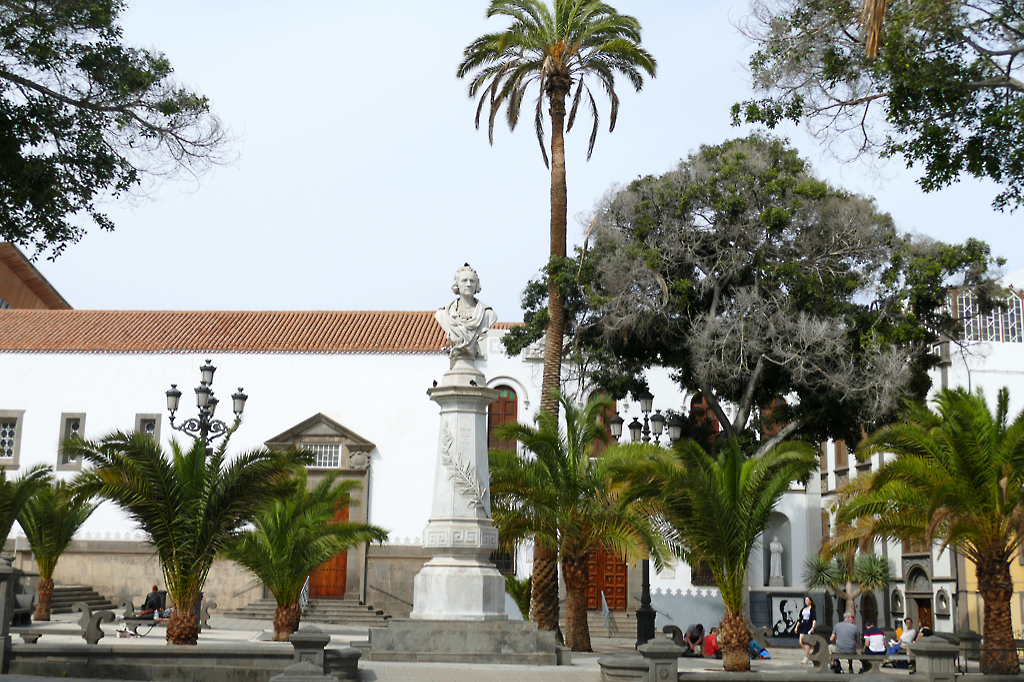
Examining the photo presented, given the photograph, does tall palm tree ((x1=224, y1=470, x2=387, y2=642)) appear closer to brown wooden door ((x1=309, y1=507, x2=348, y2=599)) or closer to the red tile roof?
brown wooden door ((x1=309, y1=507, x2=348, y2=599))

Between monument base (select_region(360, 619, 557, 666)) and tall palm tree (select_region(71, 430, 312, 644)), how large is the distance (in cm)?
268

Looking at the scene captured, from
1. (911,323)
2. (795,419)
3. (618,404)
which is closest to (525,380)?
(618,404)

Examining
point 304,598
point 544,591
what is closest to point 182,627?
point 544,591

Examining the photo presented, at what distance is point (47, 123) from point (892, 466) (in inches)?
463

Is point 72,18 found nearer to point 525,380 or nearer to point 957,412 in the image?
point 957,412

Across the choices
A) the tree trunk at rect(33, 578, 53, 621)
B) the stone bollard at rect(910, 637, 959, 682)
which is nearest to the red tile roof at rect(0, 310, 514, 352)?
the tree trunk at rect(33, 578, 53, 621)

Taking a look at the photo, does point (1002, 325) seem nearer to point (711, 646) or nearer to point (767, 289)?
point (767, 289)

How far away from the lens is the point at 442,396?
1448 cm

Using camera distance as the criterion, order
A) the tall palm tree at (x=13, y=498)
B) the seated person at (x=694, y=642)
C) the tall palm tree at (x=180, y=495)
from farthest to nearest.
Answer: the seated person at (x=694, y=642) → the tall palm tree at (x=13, y=498) → the tall palm tree at (x=180, y=495)

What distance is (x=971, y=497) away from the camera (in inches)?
565

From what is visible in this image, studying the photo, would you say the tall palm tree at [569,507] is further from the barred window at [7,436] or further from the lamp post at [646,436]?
the barred window at [7,436]

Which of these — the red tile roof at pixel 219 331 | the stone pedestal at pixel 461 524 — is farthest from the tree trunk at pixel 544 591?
the red tile roof at pixel 219 331

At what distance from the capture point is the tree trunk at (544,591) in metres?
18.9

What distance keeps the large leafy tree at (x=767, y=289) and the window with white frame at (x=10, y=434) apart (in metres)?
17.7
